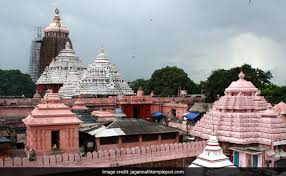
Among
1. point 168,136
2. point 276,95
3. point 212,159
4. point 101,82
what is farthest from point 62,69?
point 212,159

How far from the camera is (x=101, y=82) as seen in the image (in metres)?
48.2

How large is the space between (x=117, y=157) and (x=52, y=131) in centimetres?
402

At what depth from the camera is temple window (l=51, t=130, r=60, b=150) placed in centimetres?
2031

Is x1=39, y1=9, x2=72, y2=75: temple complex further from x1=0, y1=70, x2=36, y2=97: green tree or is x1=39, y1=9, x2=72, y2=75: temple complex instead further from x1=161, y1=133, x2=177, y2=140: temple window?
x1=161, y1=133, x2=177, y2=140: temple window

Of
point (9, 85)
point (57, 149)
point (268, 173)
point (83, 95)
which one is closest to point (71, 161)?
point (57, 149)

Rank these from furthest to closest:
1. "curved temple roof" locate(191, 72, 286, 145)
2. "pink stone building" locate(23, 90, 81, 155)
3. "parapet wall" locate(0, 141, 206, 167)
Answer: "curved temple roof" locate(191, 72, 286, 145)
"pink stone building" locate(23, 90, 81, 155)
"parapet wall" locate(0, 141, 206, 167)

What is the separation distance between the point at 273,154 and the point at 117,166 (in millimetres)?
9066

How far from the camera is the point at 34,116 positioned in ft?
66.6

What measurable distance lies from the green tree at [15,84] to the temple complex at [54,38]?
52.4 ft

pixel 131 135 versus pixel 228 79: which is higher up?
pixel 228 79

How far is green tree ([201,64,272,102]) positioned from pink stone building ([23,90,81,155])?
108ft

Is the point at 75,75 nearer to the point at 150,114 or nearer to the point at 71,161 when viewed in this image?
the point at 150,114

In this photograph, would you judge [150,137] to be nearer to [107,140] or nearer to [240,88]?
[107,140]

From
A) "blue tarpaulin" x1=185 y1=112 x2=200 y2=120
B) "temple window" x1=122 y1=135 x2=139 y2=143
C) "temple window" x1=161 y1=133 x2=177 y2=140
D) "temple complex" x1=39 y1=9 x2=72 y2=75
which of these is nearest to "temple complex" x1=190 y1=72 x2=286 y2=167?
"temple window" x1=161 y1=133 x2=177 y2=140
